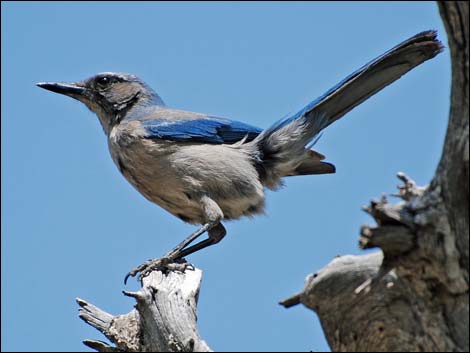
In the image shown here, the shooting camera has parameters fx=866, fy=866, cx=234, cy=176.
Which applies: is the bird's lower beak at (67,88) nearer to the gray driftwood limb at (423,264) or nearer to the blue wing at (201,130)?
the blue wing at (201,130)

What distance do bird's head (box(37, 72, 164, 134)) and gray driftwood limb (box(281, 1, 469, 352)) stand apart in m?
5.20

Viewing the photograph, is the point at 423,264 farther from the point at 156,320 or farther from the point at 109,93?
the point at 109,93

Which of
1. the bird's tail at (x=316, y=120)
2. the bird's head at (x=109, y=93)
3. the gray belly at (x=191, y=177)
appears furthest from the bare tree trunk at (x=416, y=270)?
the bird's head at (x=109, y=93)

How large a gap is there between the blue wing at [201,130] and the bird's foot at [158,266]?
1323 mm

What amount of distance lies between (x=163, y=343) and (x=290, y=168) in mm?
3366

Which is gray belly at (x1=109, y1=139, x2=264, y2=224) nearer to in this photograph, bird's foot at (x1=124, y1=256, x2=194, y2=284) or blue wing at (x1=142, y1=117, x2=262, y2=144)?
blue wing at (x1=142, y1=117, x2=262, y2=144)

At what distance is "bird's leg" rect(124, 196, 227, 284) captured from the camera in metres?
7.18

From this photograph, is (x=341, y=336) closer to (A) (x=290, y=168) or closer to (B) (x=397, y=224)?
(B) (x=397, y=224)

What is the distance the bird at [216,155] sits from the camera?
25.6ft

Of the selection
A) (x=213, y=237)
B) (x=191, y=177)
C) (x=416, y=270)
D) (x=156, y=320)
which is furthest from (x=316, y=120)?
(x=416, y=270)

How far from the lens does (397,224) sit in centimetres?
368

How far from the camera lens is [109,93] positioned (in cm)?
899

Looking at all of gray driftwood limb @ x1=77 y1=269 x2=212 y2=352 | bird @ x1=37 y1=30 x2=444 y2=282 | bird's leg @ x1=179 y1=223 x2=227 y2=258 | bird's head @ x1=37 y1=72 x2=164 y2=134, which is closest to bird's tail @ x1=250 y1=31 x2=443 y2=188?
bird @ x1=37 y1=30 x2=444 y2=282

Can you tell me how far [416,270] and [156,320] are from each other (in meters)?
2.15
